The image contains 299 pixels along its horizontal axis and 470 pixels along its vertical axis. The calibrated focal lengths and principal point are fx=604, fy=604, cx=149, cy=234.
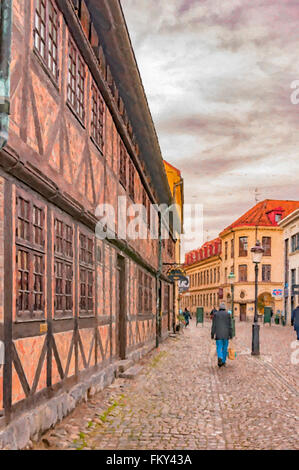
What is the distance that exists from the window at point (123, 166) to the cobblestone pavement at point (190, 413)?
4.50m

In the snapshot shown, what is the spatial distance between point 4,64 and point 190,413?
5598 mm

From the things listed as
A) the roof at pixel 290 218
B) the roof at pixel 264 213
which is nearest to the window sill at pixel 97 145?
the roof at pixel 290 218

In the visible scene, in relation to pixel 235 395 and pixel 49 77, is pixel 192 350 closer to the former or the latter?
pixel 235 395

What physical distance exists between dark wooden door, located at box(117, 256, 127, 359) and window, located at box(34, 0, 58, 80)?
22.5 ft

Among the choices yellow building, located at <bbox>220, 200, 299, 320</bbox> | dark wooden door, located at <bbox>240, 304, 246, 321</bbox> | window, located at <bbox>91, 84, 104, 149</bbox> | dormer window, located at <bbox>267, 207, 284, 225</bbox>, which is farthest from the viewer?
dormer window, located at <bbox>267, 207, 284, 225</bbox>

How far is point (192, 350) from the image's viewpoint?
21.1 meters

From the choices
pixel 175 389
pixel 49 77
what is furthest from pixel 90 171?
pixel 175 389

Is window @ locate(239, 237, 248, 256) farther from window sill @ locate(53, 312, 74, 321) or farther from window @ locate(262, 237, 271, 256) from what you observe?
window sill @ locate(53, 312, 74, 321)

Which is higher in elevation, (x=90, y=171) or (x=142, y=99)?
(x=142, y=99)

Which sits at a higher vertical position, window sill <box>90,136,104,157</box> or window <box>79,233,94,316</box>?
window sill <box>90,136,104,157</box>

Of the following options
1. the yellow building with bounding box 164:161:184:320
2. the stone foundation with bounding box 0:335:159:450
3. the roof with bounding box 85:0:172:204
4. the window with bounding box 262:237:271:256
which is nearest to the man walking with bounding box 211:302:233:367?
the stone foundation with bounding box 0:335:159:450

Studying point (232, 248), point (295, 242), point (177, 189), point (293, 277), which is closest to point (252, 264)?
point (232, 248)

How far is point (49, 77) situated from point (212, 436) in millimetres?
4819

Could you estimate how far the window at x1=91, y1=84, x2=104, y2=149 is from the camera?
1073cm
